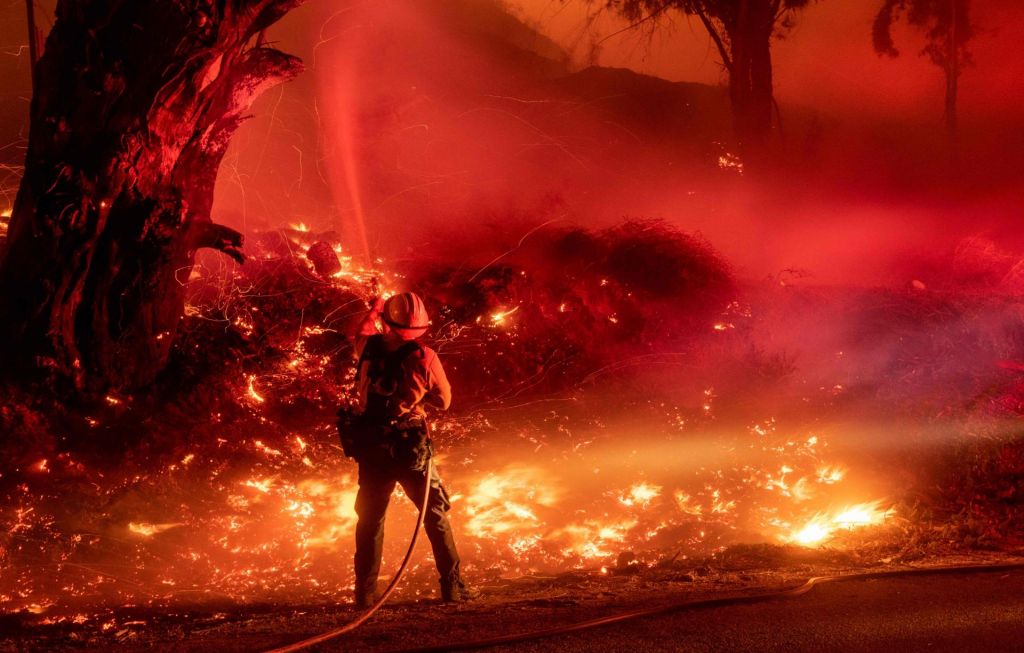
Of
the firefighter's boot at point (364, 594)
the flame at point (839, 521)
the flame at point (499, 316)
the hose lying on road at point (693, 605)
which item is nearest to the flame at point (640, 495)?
the flame at point (839, 521)

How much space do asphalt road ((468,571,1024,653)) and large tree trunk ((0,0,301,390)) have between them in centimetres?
476

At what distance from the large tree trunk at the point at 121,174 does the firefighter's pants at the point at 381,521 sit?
3072 mm

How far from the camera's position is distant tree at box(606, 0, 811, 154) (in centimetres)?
1545

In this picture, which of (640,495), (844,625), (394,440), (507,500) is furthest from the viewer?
(640,495)

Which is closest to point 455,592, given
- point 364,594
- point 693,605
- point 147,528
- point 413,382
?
point 364,594

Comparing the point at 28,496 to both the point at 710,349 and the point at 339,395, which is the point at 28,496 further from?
the point at 710,349

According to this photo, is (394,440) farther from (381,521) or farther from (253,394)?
(253,394)

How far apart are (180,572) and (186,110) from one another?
3.71 metres

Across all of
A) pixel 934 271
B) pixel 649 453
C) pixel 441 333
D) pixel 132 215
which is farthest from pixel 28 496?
pixel 934 271

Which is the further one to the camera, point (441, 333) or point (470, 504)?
point (441, 333)

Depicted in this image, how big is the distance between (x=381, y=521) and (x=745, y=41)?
1395 cm

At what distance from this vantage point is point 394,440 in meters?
4.82

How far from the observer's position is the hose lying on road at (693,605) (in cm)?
394

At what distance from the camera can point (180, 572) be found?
18.6 feet
